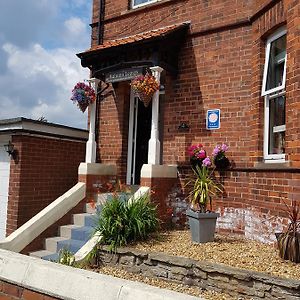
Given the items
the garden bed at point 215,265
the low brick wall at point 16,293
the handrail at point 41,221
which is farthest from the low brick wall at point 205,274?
the low brick wall at point 16,293

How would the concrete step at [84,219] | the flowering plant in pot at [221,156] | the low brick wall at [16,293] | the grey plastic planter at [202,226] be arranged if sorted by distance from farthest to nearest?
1. the concrete step at [84,219]
2. the flowering plant in pot at [221,156]
3. the grey plastic planter at [202,226]
4. the low brick wall at [16,293]

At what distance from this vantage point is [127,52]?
8242mm

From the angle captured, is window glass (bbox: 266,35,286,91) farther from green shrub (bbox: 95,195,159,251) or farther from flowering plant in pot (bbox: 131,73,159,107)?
green shrub (bbox: 95,195,159,251)

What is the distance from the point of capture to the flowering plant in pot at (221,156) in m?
7.26

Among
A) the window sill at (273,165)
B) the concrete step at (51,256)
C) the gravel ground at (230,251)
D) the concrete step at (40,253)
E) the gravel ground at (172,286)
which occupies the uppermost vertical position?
the window sill at (273,165)

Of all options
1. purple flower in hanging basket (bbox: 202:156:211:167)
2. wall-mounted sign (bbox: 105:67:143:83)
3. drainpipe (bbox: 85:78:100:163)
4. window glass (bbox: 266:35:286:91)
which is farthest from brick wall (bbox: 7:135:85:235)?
window glass (bbox: 266:35:286:91)

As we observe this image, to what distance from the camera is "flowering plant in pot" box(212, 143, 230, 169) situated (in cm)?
726

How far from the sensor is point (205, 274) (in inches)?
192

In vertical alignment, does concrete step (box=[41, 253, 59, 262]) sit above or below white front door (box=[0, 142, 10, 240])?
below

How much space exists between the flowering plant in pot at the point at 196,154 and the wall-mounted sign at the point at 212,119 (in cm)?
45

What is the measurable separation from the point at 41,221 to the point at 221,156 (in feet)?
12.2

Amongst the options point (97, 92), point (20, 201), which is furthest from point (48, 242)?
point (97, 92)

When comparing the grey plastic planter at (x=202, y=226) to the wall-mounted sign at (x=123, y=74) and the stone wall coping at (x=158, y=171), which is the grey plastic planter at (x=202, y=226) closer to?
the stone wall coping at (x=158, y=171)

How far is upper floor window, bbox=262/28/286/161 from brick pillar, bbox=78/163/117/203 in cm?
358
